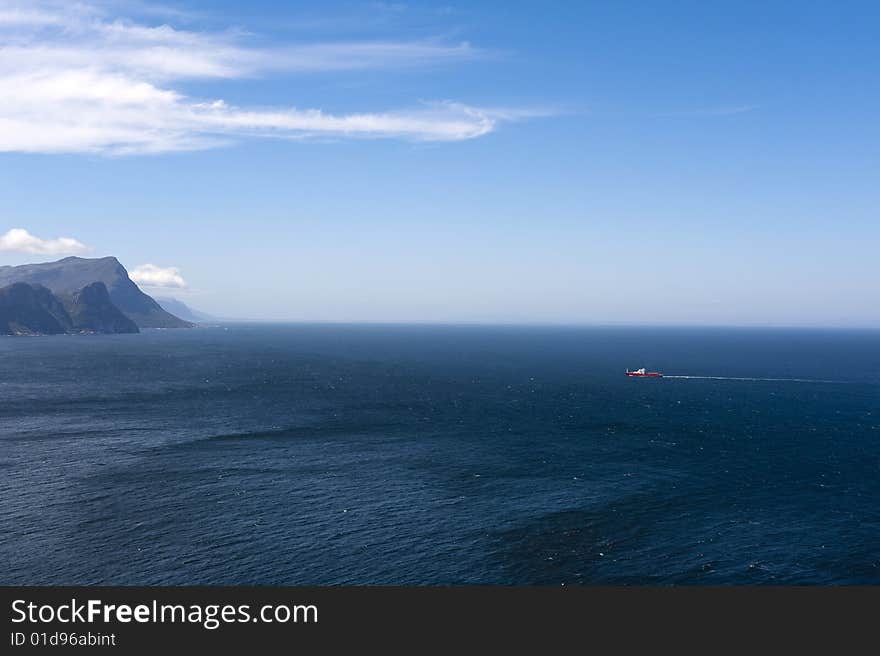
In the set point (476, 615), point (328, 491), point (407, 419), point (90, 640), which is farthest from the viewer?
point (407, 419)

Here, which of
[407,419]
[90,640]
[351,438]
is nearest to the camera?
[90,640]

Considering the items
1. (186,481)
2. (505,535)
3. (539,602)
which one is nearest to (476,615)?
(539,602)

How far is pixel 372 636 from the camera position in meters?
42.3

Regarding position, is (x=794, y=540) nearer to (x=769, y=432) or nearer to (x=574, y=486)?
(x=574, y=486)

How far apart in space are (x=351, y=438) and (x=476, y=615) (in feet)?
322

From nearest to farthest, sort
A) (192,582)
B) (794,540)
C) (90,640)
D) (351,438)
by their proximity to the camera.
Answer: (90,640) < (192,582) < (794,540) < (351,438)

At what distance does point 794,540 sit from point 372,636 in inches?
3041

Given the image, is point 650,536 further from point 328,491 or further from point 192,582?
point 192,582

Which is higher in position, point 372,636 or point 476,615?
point 372,636

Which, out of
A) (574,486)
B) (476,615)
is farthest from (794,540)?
(476,615)

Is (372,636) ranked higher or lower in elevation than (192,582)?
higher

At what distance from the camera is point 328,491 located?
109250mm

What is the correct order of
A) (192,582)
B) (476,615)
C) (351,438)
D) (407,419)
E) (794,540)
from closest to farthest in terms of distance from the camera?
(476,615) < (192,582) < (794,540) < (351,438) < (407,419)

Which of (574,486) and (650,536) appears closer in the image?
(650,536)
